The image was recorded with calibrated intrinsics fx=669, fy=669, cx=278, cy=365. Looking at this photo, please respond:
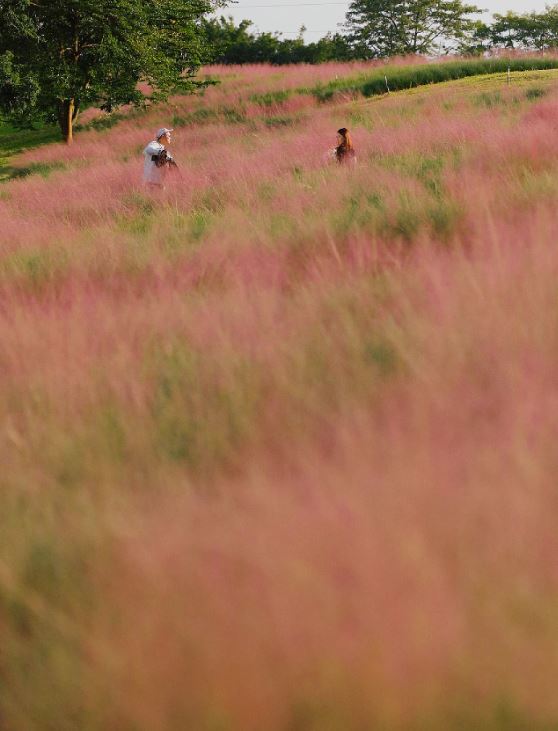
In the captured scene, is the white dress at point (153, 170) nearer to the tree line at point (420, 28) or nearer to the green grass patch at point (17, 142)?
the green grass patch at point (17, 142)

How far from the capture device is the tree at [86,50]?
19.1 meters

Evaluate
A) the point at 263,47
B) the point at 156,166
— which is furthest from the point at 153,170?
the point at 263,47

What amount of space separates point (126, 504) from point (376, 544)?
780mm

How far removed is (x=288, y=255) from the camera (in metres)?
4.34

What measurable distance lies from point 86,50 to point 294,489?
2404 cm

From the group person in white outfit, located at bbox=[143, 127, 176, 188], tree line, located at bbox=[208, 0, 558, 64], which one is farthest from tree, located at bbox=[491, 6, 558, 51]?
person in white outfit, located at bbox=[143, 127, 176, 188]

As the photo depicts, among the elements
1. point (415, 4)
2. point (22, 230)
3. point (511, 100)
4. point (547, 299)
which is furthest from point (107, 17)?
point (415, 4)

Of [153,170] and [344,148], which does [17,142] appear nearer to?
[153,170]

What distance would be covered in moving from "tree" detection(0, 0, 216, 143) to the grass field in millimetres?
18036

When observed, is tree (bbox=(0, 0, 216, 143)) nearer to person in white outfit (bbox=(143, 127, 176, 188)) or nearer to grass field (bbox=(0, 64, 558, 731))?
person in white outfit (bbox=(143, 127, 176, 188))


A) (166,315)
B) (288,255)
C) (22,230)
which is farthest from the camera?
(22,230)

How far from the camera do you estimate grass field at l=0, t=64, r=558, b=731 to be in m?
1.29

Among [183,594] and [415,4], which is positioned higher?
[415,4]

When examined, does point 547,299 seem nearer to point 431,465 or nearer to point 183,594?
point 431,465
